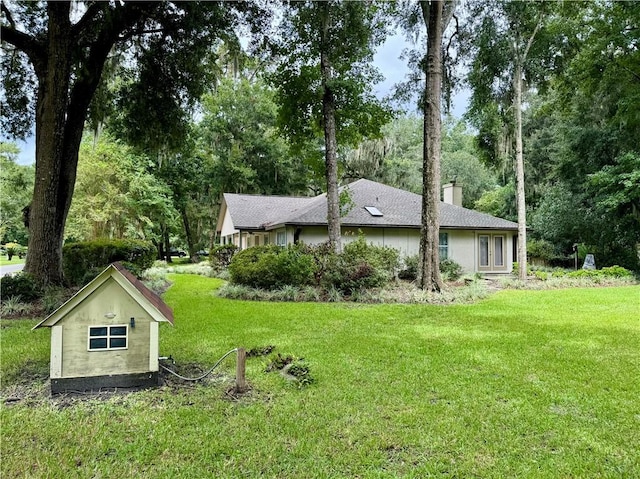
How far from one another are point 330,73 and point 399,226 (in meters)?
6.26

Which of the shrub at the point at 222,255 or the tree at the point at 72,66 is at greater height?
the tree at the point at 72,66

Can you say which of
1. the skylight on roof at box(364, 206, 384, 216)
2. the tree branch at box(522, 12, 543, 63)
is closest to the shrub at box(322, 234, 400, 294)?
the skylight on roof at box(364, 206, 384, 216)

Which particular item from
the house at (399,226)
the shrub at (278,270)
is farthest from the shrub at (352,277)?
the house at (399,226)

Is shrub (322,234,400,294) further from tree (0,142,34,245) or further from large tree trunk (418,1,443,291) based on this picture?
tree (0,142,34,245)

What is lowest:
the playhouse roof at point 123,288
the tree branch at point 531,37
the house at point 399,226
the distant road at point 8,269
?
the distant road at point 8,269

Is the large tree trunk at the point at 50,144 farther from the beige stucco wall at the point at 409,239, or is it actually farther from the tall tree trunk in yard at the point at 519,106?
the tall tree trunk in yard at the point at 519,106

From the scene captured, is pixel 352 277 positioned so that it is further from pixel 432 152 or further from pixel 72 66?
pixel 72 66

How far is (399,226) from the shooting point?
1603 centimetres

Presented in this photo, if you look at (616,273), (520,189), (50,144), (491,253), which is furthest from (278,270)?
(616,273)

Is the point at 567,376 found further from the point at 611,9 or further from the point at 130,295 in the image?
the point at 611,9

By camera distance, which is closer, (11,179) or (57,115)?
(57,115)

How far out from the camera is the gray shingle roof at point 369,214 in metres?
15.9

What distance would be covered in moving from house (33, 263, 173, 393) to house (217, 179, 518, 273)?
33.7 feet

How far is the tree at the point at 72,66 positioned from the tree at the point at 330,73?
213 centimetres
